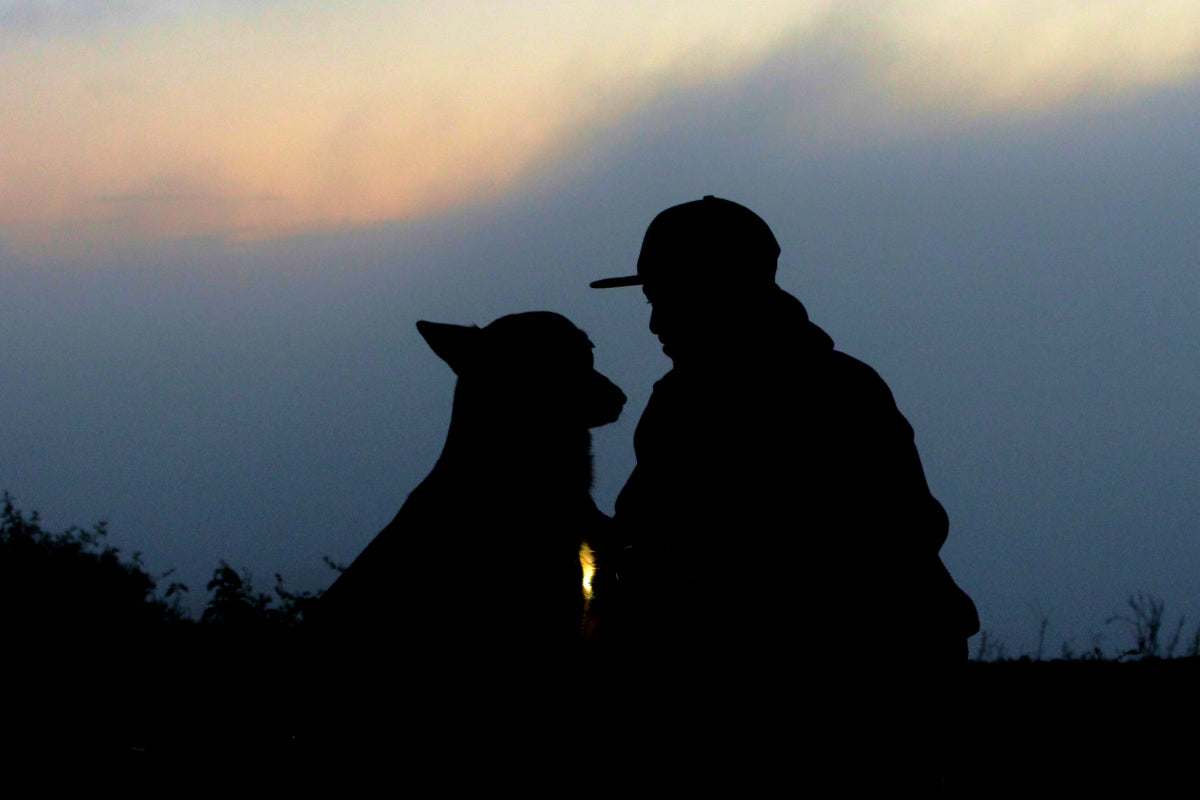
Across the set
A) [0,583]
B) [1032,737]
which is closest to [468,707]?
[1032,737]

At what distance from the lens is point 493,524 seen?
451 cm

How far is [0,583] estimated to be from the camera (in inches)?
282

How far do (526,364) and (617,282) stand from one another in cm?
93

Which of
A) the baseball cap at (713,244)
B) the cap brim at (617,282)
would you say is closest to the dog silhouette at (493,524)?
the cap brim at (617,282)

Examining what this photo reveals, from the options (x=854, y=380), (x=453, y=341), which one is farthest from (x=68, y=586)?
(x=854, y=380)

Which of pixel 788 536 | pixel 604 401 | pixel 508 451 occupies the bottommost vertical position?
pixel 788 536

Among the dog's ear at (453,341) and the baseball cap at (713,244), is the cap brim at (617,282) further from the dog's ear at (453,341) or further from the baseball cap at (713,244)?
the dog's ear at (453,341)

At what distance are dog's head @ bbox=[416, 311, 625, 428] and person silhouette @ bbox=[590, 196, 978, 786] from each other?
5.03ft

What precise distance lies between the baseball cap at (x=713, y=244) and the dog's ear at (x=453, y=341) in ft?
4.75

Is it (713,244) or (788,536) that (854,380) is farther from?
(713,244)

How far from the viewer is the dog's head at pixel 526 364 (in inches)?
193

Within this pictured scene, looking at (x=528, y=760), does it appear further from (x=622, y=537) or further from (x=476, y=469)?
(x=476, y=469)

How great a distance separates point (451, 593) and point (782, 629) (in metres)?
1.57

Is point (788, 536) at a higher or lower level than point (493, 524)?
lower
